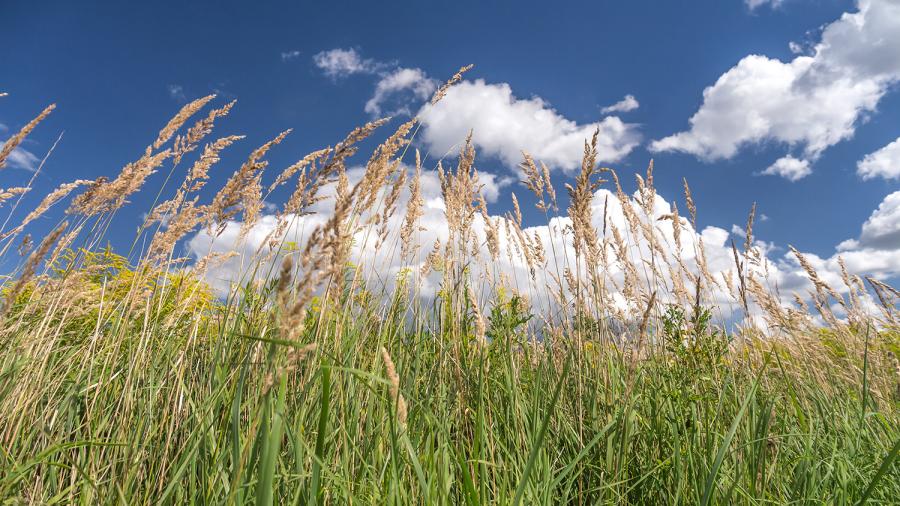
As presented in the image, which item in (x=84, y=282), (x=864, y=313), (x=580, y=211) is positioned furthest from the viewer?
(x=864, y=313)

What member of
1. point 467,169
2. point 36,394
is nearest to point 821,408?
point 467,169

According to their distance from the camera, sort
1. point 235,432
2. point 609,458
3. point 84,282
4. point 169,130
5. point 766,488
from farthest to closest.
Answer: point 169,130, point 84,282, point 766,488, point 609,458, point 235,432

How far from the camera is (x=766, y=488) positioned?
194 cm

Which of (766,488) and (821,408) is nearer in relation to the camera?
(766,488)

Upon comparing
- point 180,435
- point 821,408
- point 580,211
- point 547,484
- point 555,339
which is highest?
point 580,211

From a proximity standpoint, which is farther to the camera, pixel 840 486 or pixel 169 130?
pixel 169 130

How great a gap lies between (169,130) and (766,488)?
3094mm

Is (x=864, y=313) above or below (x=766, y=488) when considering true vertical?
above

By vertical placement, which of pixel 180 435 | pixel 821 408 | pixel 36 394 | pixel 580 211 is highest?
pixel 580 211

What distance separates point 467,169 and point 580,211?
0.65m

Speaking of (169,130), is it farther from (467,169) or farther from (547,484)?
(547,484)

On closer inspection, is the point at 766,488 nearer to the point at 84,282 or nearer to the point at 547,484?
the point at 547,484

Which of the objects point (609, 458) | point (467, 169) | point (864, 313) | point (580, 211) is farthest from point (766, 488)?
point (864, 313)

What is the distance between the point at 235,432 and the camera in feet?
3.14
